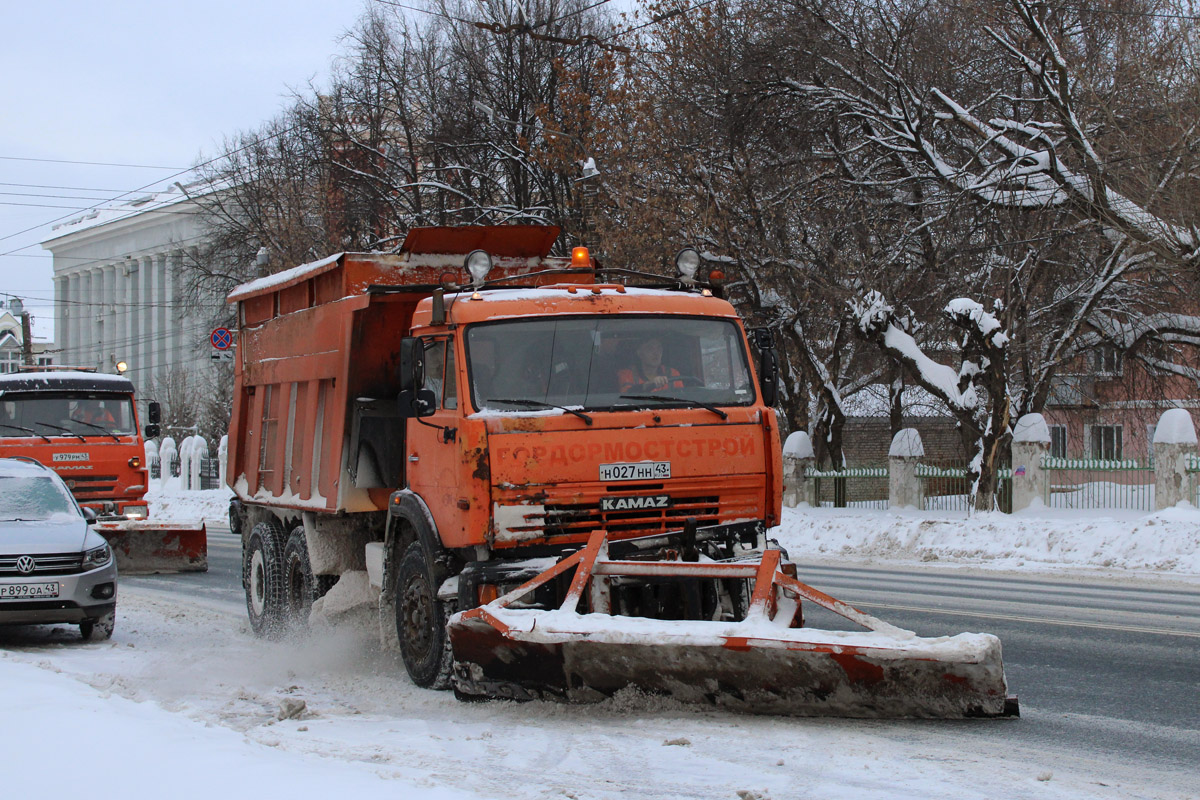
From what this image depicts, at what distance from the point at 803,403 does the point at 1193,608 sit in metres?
19.6

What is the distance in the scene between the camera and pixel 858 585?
14.4 metres

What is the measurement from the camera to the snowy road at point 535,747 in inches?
206

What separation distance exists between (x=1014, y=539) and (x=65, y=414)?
14.3 m

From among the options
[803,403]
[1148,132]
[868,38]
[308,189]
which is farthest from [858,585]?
[308,189]

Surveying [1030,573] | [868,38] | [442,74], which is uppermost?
[442,74]

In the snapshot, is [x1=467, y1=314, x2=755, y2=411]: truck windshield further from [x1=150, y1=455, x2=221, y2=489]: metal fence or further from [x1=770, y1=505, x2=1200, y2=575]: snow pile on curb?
[x1=150, y1=455, x2=221, y2=489]: metal fence

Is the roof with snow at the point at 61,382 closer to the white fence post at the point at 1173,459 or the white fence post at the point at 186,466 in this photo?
the white fence post at the point at 1173,459

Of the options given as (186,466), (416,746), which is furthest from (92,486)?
(186,466)

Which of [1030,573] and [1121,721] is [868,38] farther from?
[1121,721]

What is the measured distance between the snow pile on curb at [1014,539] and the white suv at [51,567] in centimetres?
1180

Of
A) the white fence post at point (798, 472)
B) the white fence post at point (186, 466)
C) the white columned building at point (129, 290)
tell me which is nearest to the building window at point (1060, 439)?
the white fence post at point (798, 472)

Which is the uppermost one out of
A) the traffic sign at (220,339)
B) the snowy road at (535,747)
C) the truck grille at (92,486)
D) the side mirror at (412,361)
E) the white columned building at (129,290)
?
the white columned building at (129,290)

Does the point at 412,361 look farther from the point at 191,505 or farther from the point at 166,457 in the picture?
the point at 166,457

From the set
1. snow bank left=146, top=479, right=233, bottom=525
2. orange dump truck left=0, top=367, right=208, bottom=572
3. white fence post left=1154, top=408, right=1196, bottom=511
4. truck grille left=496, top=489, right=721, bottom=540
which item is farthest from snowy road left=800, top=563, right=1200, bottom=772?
snow bank left=146, top=479, right=233, bottom=525
